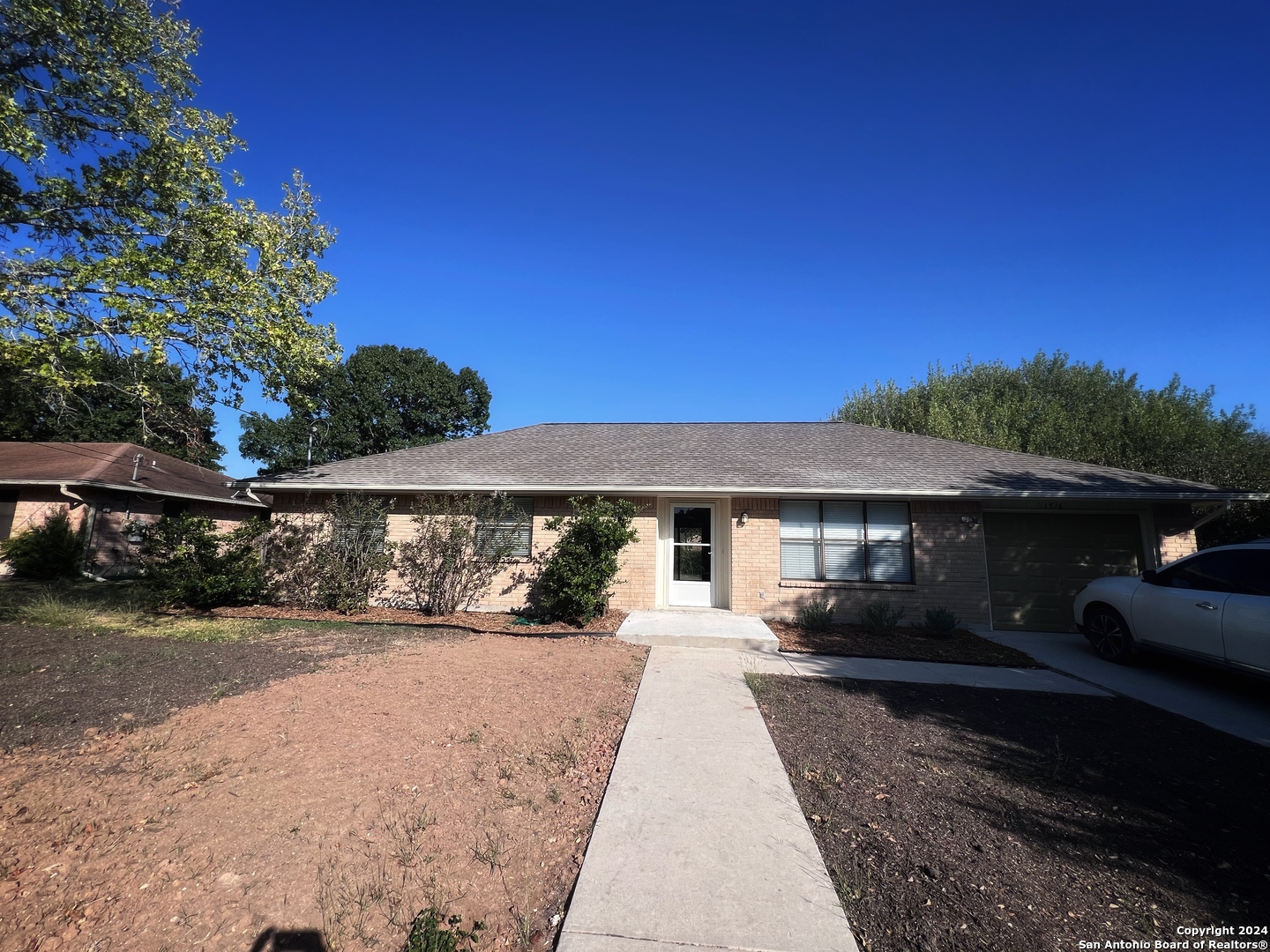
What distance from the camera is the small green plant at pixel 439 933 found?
2188 mm

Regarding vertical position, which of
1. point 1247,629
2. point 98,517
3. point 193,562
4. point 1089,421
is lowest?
point 1247,629

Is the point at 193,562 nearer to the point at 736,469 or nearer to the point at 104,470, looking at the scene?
the point at 736,469

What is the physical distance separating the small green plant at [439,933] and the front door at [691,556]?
846 centimetres

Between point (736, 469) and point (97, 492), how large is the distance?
20.5m

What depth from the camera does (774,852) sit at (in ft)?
9.75

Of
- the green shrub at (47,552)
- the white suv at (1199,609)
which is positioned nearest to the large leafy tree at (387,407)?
the green shrub at (47,552)

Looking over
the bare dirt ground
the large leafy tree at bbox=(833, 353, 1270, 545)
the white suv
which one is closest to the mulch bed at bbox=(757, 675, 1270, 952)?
the white suv

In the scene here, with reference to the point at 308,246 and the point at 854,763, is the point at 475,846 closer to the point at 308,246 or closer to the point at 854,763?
the point at 854,763

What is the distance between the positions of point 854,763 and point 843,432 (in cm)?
1171

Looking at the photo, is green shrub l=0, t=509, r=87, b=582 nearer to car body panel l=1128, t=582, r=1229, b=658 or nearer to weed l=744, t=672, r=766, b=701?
weed l=744, t=672, r=766, b=701

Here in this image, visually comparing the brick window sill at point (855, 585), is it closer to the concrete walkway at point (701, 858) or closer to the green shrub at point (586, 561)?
the green shrub at point (586, 561)

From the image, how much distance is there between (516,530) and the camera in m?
10.8

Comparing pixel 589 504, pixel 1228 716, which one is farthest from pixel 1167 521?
pixel 589 504

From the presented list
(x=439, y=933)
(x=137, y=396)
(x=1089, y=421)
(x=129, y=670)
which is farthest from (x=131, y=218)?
(x=1089, y=421)
